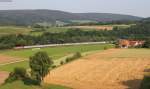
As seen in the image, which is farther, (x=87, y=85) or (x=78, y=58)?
(x=78, y=58)

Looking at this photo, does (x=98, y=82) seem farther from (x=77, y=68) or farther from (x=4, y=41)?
(x=4, y=41)

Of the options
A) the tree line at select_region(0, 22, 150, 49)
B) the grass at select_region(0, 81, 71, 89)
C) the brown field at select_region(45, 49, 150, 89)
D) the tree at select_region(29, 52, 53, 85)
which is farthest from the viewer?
the tree line at select_region(0, 22, 150, 49)

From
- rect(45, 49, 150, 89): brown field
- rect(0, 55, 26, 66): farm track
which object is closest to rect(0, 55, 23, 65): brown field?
rect(0, 55, 26, 66): farm track

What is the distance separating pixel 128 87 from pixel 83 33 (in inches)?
4175

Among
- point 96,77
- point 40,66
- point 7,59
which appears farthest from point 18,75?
point 7,59

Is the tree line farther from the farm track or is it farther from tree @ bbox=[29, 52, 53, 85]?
tree @ bbox=[29, 52, 53, 85]

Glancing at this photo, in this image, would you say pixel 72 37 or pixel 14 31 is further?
pixel 14 31

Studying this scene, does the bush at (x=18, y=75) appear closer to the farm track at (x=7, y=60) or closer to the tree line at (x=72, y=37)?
the farm track at (x=7, y=60)

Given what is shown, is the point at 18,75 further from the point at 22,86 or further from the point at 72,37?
the point at 72,37

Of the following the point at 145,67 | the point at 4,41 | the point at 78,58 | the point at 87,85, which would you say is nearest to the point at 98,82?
the point at 87,85

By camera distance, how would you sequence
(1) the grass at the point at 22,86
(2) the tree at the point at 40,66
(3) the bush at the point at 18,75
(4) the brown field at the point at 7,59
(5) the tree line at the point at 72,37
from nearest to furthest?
1. (1) the grass at the point at 22,86
2. (2) the tree at the point at 40,66
3. (3) the bush at the point at 18,75
4. (4) the brown field at the point at 7,59
5. (5) the tree line at the point at 72,37

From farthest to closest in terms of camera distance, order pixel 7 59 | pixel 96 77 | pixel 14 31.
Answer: pixel 14 31 < pixel 7 59 < pixel 96 77

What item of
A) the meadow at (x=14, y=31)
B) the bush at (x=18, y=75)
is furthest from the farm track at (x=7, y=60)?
the meadow at (x=14, y=31)

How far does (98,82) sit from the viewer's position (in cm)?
4094
